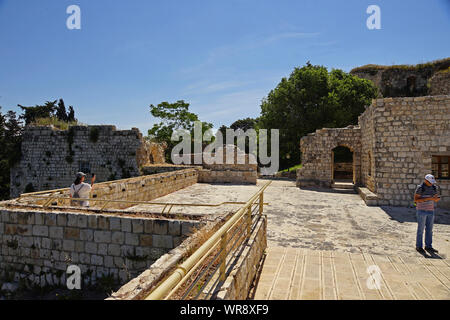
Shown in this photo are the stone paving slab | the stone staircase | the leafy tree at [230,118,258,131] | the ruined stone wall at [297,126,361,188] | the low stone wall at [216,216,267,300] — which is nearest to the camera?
the low stone wall at [216,216,267,300]

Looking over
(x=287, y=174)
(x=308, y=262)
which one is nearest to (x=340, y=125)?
(x=287, y=174)

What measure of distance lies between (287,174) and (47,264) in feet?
60.6

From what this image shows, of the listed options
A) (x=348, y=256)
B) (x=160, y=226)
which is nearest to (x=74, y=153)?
(x=160, y=226)

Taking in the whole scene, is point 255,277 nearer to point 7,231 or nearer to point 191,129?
point 7,231

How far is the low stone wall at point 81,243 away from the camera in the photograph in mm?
5008

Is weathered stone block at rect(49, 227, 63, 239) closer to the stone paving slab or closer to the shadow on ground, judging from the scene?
the stone paving slab

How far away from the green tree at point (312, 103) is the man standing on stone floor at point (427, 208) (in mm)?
20808

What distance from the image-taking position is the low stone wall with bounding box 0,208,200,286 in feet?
16.4

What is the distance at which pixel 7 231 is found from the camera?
5.71 m

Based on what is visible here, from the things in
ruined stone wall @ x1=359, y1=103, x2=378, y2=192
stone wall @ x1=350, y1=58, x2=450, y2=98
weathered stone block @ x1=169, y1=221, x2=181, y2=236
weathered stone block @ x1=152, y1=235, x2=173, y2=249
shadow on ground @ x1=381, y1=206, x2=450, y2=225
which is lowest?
shadow on ground @ x1=381, y1=206, x2=450, y2=225

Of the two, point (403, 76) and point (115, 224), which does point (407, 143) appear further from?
point (403, 76)

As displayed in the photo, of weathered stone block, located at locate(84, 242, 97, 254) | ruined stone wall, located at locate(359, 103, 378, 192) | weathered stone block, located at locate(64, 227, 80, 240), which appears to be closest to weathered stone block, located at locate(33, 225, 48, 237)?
weathered stone block, located at locate(64, 227, 80, 240)

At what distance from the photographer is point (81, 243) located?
5.34m

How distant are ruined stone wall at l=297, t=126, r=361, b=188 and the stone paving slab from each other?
10748mm
